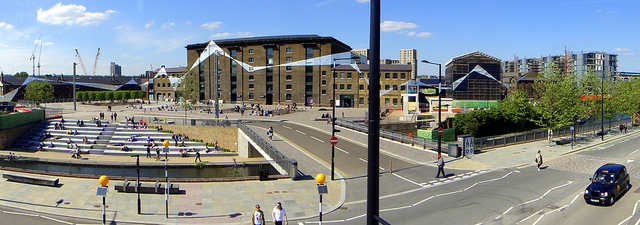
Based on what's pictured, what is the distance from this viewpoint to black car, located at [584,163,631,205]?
18.3 m

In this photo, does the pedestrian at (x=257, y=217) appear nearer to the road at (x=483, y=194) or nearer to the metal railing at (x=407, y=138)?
the road at (x=483, y=194)

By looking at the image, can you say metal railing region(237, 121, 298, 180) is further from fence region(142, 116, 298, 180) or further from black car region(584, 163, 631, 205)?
black car region(584, 163, 631, 205)

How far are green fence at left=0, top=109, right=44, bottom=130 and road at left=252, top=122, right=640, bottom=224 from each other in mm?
39741

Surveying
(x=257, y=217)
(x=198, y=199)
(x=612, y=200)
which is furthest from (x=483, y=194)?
(x=198, y=199)

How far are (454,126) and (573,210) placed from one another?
33.9m

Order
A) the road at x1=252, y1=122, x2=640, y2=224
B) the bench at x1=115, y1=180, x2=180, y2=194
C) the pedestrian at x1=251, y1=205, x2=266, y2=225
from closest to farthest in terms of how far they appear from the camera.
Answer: the pedestrian at x1=251, y1=205, x2=266, y2=225, the road at x1=252, y1=122, x2=640, y2=224, the bench at x1=115, y1=180, x2=180, y2=194

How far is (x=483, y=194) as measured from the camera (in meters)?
20.4

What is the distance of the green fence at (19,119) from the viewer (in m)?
47.9

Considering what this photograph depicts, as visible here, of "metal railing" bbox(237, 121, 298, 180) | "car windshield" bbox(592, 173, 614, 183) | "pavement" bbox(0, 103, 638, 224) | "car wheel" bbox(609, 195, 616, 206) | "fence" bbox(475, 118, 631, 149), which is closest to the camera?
"pavement" bbox(0, 103, 638, 224)

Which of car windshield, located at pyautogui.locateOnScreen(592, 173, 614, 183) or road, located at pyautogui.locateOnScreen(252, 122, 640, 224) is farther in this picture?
car windshield, located at pyautogui.locateOnScreen(592, 173, 614, 183)

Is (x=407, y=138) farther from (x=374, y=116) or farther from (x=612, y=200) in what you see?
(x=374, y=116)

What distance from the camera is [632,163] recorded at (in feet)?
96.5

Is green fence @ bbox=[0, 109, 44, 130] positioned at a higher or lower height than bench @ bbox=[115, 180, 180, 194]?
higher

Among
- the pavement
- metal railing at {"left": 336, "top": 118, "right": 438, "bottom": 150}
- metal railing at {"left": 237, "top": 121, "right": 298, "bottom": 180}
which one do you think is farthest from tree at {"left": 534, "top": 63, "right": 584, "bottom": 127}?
metal railing at {"left": 237, "top": 121, "right": 298, "bottom": 180}
